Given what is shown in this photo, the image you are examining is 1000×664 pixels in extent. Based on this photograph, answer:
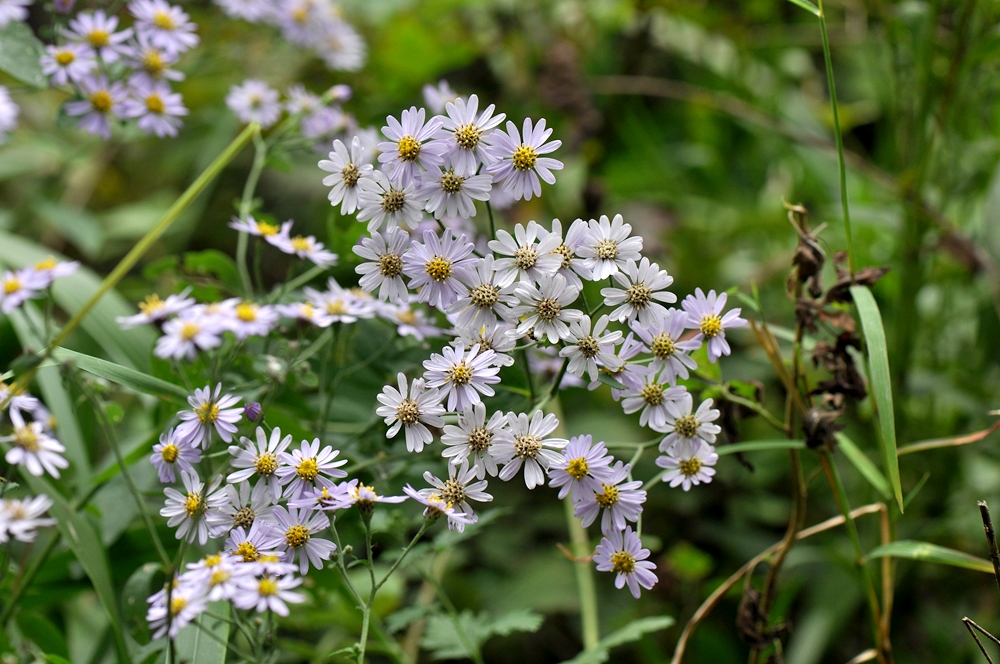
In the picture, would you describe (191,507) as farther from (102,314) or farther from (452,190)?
(102,314)

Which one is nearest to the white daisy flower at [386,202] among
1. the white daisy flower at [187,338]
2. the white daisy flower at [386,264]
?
the white daisy flower at [386,264]

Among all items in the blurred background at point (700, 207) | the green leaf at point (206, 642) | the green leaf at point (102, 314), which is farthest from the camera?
the blurred background at point (700, 207)

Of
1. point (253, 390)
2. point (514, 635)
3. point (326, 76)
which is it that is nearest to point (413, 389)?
point (253, 390)

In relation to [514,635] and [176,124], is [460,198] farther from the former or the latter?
[514,635]

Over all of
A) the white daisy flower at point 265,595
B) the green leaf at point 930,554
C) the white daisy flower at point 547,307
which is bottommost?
the white daisy flower at point 265,595

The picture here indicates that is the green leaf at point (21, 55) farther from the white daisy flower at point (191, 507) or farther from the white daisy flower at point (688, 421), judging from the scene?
the white daisy flower at point (688, 421)

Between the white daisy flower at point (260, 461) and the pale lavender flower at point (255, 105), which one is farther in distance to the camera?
the pale lavender flower at point (255, 105)
